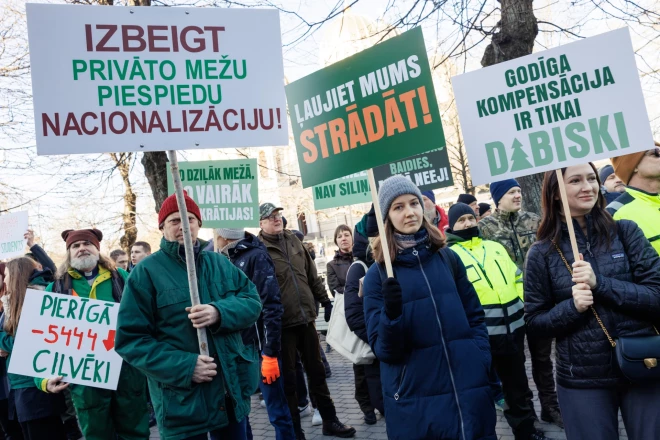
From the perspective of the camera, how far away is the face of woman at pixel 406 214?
3.05m

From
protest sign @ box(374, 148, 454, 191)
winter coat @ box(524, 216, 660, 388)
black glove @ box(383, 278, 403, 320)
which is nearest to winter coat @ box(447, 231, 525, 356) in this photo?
winter coat @ box(524, 216, 660, 388)

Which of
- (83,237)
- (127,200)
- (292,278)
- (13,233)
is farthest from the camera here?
(127,200)

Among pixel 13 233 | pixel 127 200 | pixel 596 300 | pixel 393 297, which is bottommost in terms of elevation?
pixel 596 300

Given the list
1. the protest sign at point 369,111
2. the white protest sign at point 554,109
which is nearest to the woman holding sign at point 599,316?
the white protest sign at point 554,109

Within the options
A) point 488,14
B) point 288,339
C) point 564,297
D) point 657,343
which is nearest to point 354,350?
point 288,339

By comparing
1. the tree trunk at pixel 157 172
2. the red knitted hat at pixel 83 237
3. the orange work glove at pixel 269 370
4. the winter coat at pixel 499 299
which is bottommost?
the orange work glove at pixel 269 370

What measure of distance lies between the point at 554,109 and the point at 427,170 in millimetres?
3516

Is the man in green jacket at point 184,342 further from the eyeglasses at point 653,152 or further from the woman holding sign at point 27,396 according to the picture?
the eyeglasses at point 653,152

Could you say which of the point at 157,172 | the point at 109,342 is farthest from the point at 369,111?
the point at 157,172

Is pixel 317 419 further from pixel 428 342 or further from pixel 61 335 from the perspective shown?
pixel 428 342

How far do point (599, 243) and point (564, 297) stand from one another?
331mm

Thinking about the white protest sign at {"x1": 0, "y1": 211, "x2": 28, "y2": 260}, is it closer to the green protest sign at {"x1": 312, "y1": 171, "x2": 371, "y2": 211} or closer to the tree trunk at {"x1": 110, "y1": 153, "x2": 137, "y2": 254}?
the tree trunk at {"x1": 110, "y1": 153, "x2": 137, "y2": 254}

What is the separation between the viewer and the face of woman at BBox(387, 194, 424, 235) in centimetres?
305

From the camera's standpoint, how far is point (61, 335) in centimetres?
404
